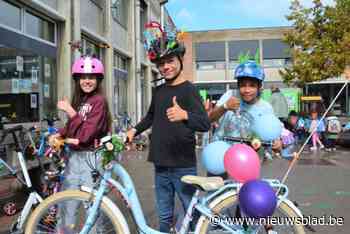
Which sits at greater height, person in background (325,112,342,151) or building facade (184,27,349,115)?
building facade (184,27,349,115)

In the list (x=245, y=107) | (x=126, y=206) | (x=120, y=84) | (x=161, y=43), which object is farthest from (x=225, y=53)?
(x=126, y=206)

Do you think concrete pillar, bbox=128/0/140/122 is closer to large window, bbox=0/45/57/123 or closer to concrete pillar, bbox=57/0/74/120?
concrete pillar, bbox=57/0/74/120

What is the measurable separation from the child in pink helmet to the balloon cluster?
95cm

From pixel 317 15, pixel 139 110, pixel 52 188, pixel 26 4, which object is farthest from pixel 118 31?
pixel 52 188

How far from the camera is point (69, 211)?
3.57m

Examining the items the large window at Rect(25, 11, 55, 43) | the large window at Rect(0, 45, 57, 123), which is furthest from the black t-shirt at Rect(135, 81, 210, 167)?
the large window at Rect(25, 11, 55, 43)

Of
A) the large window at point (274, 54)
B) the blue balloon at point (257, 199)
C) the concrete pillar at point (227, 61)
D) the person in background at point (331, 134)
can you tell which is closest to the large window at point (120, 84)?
the person in background at point (331, 134)

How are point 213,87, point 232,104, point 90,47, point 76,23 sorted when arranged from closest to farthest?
point 232,104, point 76,23, point 90,47, point 213,87

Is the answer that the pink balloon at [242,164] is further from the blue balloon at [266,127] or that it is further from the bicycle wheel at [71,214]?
the bicycle wheel at [71,214]

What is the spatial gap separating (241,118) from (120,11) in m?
16.9

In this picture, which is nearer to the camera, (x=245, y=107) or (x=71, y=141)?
(x=71, y=141)

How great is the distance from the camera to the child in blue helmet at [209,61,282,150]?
151 inches

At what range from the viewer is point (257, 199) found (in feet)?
9.82

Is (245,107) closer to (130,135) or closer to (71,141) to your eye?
(130,135)
